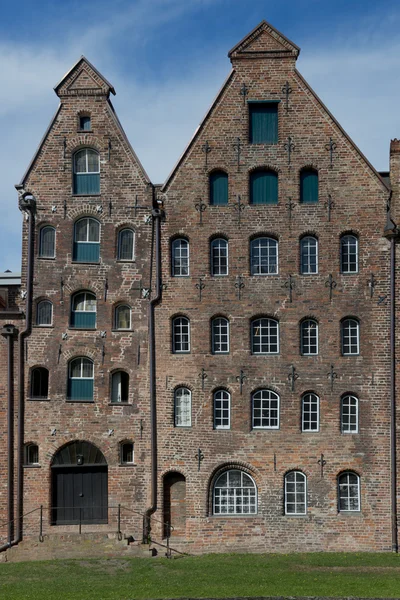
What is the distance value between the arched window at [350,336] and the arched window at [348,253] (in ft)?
6.90

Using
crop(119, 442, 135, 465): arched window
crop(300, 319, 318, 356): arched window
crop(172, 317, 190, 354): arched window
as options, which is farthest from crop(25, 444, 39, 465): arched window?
crop(300, 319, 318, 356): arched window

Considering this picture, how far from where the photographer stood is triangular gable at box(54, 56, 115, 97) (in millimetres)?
32938

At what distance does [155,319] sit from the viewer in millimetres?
31781

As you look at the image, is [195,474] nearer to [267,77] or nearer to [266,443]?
[266,443]

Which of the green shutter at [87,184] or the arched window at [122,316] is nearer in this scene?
the arched window at [122,316]

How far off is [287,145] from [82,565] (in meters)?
18.1

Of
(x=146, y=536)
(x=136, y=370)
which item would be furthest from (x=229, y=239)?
(x=146, y=536)

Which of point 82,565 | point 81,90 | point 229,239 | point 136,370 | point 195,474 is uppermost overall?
point 81,90

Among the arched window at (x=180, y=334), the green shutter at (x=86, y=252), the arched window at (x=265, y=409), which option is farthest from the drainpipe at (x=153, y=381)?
the arched window at (x=265, y=409)

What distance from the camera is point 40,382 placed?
32031 mm

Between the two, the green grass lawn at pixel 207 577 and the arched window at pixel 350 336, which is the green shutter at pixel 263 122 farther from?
the green grass lawn at pixel 207 577

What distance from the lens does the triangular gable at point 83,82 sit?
3294 centimetres

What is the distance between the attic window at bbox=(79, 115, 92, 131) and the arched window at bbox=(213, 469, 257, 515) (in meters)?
15.4

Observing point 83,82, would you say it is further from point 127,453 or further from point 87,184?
point 127,453
